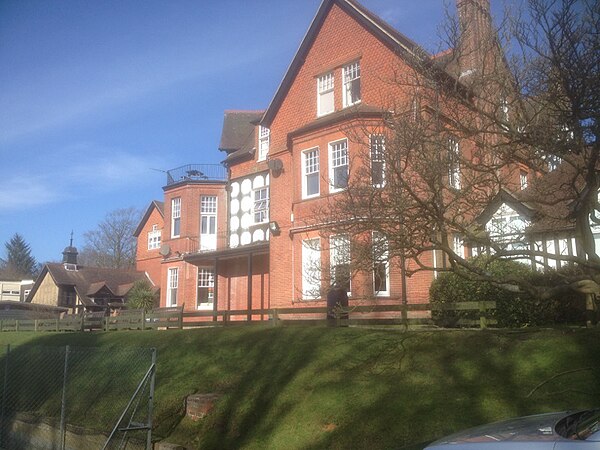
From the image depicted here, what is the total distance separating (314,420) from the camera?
8625mm

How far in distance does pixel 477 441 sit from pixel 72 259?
2016 inches

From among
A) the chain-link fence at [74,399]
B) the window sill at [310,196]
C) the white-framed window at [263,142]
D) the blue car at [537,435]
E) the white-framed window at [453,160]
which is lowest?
the chain-link fence at [74,399]

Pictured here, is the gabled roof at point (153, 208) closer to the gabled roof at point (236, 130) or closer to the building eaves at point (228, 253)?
the gabled roof at point (236, 130)

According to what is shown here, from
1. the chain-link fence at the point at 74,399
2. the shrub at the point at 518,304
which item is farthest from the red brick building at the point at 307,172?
the chain-link fence at the point at 74,399

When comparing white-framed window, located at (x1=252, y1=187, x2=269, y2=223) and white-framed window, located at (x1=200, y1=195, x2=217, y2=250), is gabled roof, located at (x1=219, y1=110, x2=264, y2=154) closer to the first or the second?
white-framed window, located at (x1=252, y1=187, x2=269, y2=223)

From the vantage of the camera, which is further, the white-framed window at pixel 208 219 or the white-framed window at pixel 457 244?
the white-framed window at pixel 208 219

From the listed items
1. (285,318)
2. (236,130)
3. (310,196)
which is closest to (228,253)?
(285,318)

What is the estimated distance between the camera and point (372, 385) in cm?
929

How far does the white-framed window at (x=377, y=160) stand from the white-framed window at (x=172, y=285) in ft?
76.5

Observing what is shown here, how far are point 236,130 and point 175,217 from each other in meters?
6.83

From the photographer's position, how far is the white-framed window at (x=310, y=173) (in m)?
19.9

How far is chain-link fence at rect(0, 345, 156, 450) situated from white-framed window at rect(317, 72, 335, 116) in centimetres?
1127

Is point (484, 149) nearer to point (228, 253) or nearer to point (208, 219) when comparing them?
point (228, 253)

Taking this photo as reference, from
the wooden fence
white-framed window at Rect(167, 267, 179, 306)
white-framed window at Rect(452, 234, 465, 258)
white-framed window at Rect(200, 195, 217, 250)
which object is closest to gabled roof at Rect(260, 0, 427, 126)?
white-framed window at Rect(452, 234, 465, 258)
